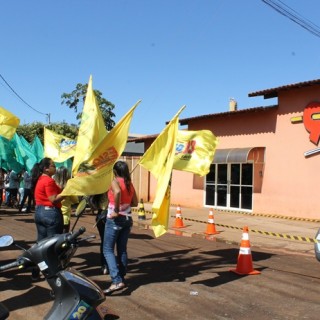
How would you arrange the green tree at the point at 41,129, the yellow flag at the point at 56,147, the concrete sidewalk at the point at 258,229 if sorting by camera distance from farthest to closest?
1. the green tree at the point at 41,129
2. the concrete sidewalk at the point at 258,229
3. the yellow flag at the point at 56,147

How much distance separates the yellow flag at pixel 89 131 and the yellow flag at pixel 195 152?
1507 millimetres

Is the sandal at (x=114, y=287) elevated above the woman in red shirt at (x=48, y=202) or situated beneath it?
situated beneath

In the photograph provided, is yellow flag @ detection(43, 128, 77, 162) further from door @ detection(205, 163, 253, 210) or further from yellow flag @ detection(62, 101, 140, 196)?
door @ detection(205, 163, 253, 210)

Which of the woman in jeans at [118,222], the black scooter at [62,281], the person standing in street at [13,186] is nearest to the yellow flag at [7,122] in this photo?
the woman in jeans at [118,222]

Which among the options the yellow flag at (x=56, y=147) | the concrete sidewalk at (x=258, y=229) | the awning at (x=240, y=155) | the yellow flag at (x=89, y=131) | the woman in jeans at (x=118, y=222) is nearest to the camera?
the yellow flag at (x=89, y=131)

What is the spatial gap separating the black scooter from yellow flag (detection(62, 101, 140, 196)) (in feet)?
6.18

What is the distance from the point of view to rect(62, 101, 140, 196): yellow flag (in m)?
5.21

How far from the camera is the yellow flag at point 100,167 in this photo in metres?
5.21

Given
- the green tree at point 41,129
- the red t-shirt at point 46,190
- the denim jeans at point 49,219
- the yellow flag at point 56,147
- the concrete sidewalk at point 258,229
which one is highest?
the green tree at point 41,129

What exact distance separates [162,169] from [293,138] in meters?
10.9

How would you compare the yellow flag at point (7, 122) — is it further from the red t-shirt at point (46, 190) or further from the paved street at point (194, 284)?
the red t-shirt at point (46, 190)

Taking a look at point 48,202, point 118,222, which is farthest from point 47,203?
point 118,222

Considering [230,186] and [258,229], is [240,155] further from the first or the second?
[258,229]

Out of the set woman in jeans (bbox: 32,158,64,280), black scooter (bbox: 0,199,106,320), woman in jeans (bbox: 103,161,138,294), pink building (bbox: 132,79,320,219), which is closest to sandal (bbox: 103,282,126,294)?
woman in jeans (bbox: 103,161,138,294)
